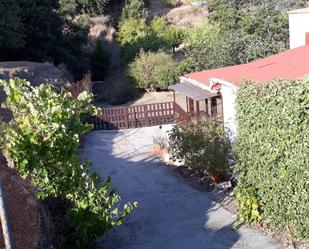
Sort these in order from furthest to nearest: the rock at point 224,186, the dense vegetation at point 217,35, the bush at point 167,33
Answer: the bush at point 167,33 → the dense vegetation at point 217,35 → the rock at point 224,186

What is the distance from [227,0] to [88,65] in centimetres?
1114

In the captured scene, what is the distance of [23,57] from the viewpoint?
3003 centimetres

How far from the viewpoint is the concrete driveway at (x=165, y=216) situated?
905 cm

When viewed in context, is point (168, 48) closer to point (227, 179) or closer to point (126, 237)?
point (227, 179)

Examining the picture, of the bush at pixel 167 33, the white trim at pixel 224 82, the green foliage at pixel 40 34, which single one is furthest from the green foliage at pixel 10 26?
the white trim at pixel 224 82

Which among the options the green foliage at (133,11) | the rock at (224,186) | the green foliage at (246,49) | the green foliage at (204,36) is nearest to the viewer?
the rock at (224,186)

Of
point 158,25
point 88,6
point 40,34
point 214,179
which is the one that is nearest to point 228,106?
point 214,179

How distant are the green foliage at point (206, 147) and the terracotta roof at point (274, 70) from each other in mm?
1355

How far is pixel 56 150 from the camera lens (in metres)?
7.06

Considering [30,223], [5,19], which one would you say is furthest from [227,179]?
[5,19]

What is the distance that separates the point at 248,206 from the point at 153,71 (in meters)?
21.9

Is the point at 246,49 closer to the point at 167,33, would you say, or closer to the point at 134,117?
the point at 134,117

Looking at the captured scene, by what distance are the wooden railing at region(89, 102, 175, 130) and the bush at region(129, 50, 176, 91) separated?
6.51 m

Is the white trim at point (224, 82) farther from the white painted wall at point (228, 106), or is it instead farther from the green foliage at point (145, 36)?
the green foliage at point (145, 36)
